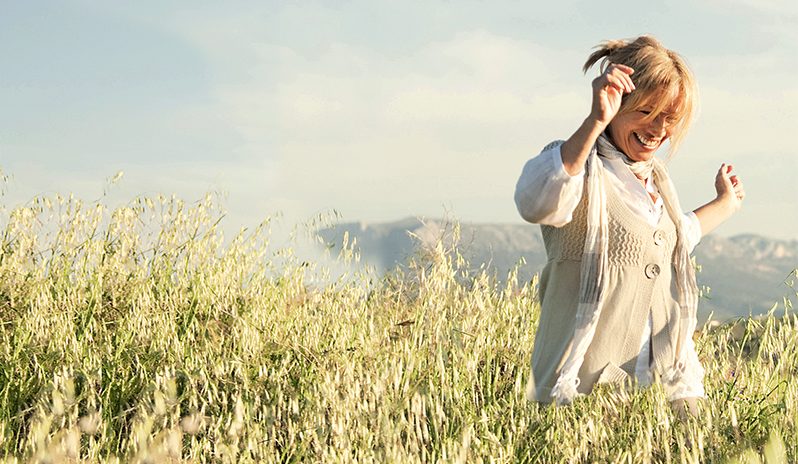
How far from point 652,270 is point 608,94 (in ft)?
2.08

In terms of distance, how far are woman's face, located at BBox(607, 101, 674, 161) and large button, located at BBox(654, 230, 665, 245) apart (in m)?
0.23

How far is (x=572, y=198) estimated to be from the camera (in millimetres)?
2377

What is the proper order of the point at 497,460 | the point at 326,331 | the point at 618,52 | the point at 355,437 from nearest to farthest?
1. the point at 497,460
2. the point at 355,437
3. the point at 618,52
4. the point at 326,331

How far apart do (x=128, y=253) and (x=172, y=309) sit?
70 cm

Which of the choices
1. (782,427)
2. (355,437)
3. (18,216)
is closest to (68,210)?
(18,216)

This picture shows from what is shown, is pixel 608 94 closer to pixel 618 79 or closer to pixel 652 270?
pixel 618 79

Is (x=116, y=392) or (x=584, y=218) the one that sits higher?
(x=584, y=218)

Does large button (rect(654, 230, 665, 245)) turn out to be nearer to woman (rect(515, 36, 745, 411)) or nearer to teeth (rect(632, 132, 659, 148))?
woman (rect(515, 36, 745, 411))

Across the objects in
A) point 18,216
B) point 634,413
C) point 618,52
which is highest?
point 618,52

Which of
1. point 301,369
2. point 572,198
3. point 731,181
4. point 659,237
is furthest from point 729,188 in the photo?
point 301,369

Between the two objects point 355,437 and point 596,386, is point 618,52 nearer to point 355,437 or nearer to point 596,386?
point 596,386

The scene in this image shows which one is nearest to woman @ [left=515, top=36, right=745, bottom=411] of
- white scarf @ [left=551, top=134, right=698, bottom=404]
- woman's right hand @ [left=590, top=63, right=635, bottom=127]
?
white scarf @ [left=551, top=134, right=698, bottom=404]

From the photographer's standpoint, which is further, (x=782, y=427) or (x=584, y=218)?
(x=584, y=218)

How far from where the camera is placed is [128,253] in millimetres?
4262
